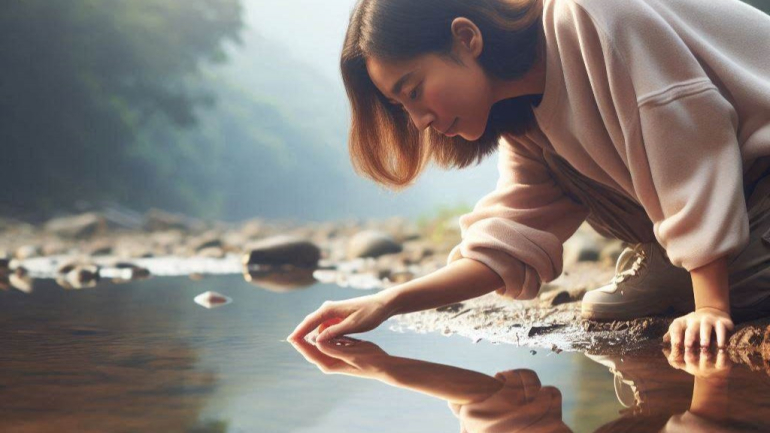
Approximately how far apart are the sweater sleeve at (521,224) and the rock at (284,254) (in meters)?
1.91

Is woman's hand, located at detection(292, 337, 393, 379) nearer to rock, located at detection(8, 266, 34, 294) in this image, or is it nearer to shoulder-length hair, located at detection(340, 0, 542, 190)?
shoulder-length hair, located at detection(340, 0, 542, 190)

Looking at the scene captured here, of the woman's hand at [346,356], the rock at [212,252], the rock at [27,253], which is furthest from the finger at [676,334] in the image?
the rock at [27,253]

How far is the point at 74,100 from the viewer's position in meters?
7.34

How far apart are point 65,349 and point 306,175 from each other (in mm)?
12079

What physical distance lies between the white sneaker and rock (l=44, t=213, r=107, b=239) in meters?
4.32

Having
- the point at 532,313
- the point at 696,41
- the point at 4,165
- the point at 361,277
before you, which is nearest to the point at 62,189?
the point at 4,165

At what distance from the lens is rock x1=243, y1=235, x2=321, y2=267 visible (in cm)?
363

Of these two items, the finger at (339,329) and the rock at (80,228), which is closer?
the finger at (339,329)

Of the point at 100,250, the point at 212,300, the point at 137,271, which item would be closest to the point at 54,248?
the point at 100,250

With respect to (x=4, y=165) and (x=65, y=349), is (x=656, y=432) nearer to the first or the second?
(x=65, y=349)

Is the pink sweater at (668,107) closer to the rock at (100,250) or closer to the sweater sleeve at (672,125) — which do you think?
the sweater sleeve at (672,125)

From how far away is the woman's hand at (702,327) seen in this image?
1280 mm

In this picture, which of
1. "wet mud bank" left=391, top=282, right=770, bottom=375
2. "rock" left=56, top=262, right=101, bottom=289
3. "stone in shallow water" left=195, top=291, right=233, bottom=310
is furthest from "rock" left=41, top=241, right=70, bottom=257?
"wet mud bank" left=391, top=282, right=770, bottom=375

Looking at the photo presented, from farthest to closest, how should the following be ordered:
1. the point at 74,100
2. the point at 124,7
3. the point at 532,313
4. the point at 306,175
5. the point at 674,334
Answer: the point at 306,175 < the point at 124,7 < the point at 74,100 < the point at 532,313 < the point at 674,334
